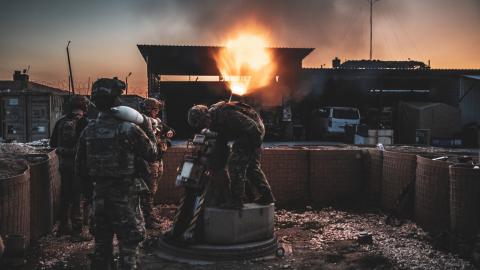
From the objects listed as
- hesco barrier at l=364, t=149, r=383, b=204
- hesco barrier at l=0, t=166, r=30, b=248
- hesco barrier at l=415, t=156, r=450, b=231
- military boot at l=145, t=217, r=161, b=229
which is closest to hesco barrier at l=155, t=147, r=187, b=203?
military boot at l=145, t=217, r=161, b=229

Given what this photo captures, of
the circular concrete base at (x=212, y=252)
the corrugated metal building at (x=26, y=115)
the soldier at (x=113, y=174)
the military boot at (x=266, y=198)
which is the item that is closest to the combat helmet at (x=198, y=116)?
the military boot at (x=266, y=198)

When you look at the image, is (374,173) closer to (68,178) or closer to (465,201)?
(465,201)

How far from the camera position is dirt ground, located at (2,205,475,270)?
5.44m

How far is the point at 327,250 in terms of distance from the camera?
20.1ft

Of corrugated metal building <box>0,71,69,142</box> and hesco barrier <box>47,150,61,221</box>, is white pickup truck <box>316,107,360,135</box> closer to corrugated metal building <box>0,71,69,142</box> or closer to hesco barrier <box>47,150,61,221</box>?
corrugated metal building <box>0,71,69,142</box>

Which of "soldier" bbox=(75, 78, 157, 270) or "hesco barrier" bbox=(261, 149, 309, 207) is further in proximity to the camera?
"hesco barrier" bbox=(261, 149, 309, 207)

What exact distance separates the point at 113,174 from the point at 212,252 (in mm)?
1993

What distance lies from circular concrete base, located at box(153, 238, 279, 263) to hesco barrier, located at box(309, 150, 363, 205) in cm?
315

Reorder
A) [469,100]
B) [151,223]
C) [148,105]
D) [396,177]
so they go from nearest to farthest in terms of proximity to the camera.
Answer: [151,223] → [148,105] → [396,177] → [469,100]

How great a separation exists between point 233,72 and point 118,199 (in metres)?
25.0

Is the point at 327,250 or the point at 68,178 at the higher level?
the point at 68,178

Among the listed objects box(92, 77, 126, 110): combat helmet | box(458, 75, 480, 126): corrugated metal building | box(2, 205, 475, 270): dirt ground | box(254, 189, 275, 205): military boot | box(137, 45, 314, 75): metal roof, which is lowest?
box(2, 205, 475, 270): dirt ground

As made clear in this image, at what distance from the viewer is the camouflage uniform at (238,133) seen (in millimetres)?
6141

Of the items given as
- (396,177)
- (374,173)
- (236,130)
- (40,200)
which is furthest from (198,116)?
(374,173)
